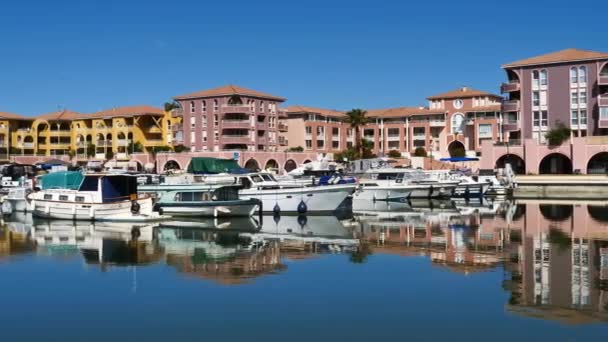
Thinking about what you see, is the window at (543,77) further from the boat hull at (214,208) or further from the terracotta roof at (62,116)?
the terracotta roof at (62,116)

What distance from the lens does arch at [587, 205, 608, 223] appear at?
43775 millimetres

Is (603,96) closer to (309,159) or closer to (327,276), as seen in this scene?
(309,159)

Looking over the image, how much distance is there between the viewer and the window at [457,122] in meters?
110

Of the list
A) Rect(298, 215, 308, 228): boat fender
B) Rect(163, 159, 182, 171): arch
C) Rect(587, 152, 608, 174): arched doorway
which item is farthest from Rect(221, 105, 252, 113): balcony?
Rect(298, 215, 308, 228): boat fender

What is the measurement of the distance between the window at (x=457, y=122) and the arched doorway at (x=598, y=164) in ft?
107

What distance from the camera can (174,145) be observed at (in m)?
105

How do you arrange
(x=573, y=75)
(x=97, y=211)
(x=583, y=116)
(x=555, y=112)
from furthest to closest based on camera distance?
(x=555, y=112) → (x=573, y=75) → (x=583, y=116) → (x=97, y=211)

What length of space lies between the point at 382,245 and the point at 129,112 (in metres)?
86.2

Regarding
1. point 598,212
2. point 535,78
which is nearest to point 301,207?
point 598,212

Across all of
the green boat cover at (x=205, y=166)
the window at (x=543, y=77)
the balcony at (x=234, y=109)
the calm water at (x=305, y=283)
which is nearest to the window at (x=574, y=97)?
the window at (x=543, y=77)

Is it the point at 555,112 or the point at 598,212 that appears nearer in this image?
the point at 598,212

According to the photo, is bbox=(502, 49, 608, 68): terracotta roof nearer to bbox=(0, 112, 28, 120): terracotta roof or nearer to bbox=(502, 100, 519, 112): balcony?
bbox=(502, 100, 519, 112): balcony

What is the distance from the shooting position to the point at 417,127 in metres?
116

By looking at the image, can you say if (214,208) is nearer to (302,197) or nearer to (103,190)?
(302,197)
